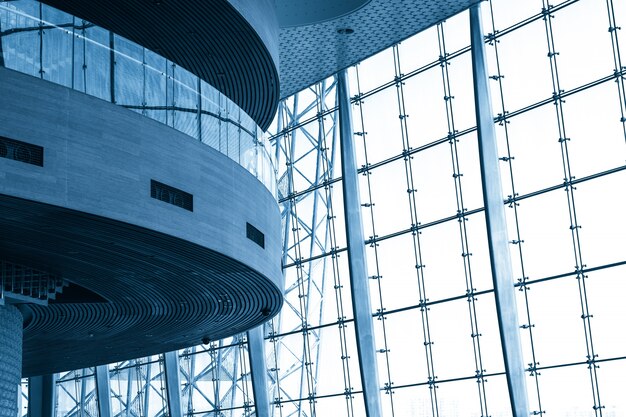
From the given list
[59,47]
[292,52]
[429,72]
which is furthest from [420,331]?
[59,47]

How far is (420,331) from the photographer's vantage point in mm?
22297

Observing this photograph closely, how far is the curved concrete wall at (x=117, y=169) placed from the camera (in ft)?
39.8

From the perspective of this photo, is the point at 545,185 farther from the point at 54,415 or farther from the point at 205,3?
the point at 54,415

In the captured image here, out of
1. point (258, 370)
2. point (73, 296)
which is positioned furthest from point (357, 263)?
point (73, 296)

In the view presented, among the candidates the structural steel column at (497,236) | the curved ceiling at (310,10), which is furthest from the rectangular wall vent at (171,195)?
the curved ceiling at (310,10)

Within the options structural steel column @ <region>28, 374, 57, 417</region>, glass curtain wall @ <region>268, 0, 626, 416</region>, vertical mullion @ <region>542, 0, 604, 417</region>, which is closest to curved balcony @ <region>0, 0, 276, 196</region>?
glass curtain wall @ <region>268, 0, 626, 416</region>

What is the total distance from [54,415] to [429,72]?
74.3 feet

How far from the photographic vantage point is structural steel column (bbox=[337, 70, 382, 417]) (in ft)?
75.5

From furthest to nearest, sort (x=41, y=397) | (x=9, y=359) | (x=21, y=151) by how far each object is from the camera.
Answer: (x=41, y=397), (x=9, y=359), (x=21, y=151)

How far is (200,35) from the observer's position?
1822cm

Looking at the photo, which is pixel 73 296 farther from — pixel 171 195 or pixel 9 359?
pixel 171 195

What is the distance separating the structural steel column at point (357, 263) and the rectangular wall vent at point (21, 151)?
1250 centimetres

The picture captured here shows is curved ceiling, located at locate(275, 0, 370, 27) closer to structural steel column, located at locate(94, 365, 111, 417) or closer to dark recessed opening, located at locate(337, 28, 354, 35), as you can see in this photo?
dark recessed opening, located at locate(337, 28, 354, 35)

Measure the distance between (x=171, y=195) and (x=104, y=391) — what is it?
22.3 meters
